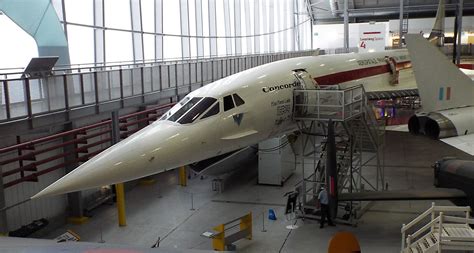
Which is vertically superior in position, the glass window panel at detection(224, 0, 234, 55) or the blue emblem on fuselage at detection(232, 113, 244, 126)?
the glass window panel at detection(224, 0, 234, 55)

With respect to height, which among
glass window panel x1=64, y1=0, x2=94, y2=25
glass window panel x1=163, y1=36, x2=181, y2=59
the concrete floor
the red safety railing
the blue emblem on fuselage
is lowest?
the concrete floor

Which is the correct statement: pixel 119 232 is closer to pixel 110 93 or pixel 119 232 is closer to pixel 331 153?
pixel 110 93

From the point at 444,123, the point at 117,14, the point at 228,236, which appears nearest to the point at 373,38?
the point at 117,14

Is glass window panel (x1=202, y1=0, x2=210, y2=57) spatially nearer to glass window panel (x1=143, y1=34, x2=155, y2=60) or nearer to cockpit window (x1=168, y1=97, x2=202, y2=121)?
glass window panel (x1=143, y1=34, x2=155, y2=60)

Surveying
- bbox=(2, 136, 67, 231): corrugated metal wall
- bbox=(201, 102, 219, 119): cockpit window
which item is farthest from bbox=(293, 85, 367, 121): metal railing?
bbox=(2, 136, 67, 231): corrugated metal wall

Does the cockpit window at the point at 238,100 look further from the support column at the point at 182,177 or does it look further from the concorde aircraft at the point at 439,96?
the support column at the point at 182,177

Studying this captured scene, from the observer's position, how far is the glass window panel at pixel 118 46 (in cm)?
1983

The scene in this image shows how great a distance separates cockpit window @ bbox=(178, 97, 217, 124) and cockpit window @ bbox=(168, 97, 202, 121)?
12 centimetres

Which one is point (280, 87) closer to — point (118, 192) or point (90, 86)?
point (90, 86)

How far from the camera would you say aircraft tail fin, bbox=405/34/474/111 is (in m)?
13.9

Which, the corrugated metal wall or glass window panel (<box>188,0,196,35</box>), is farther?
glass window panel (<box>188,0,196,35</box>)

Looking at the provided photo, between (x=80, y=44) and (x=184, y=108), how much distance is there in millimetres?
8842

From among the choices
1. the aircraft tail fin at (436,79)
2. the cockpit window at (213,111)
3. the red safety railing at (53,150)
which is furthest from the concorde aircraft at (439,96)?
the red safety railing at (53,150)

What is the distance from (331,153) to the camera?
1222 centimetres
